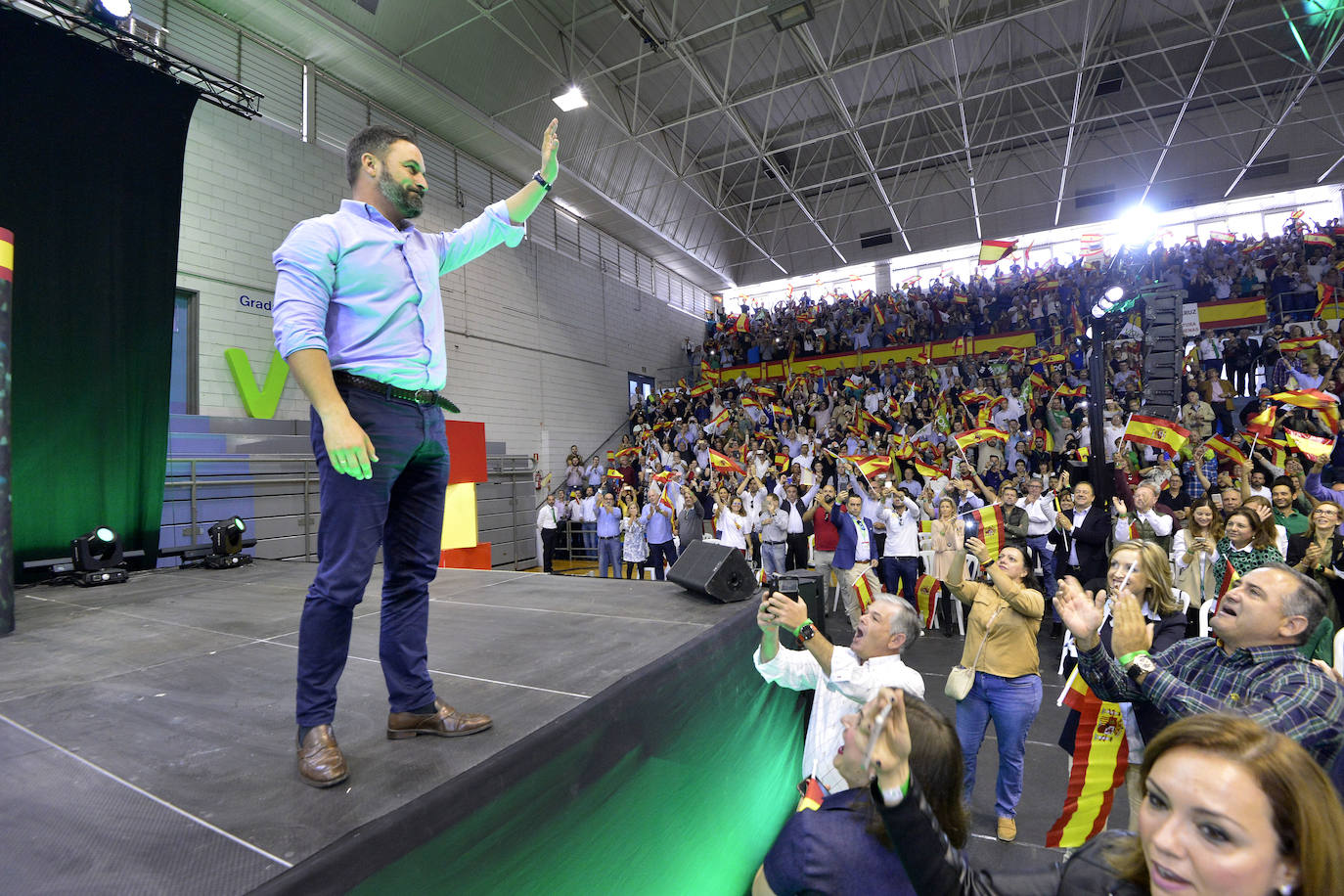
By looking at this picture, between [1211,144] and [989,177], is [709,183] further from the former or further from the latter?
[1211,144]

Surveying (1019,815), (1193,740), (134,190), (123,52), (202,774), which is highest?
(123,52)

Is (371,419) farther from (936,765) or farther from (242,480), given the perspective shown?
(242,480)

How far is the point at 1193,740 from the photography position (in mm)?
994

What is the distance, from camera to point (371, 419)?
1493 mm

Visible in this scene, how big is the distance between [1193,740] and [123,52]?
8.58 meters

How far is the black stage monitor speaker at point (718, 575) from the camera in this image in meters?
3.08

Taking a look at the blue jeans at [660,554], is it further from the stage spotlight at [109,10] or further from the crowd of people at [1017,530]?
the stage spotlight at [109,10]

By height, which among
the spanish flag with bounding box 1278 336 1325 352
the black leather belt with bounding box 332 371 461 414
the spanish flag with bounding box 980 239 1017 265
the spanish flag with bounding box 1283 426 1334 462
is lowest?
the spanish flag with bounding box 1283 426 1334 462

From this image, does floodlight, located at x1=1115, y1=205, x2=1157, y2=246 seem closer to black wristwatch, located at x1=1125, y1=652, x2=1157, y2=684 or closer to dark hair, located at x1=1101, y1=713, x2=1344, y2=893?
black wristwatch, located at x1=1125, y1=652, x2=1157, y2=684

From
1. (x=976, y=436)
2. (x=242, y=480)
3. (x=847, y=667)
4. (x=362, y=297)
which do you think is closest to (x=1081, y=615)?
(x=847, y=667)

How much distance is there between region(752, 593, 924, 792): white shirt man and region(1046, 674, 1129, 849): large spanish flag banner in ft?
3.83

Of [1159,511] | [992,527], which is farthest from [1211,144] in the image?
[992,527]

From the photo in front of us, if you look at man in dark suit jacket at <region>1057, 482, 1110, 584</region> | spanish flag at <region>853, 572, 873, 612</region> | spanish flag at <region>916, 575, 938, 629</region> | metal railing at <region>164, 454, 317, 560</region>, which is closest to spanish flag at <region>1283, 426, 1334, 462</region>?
man in dark suit jacket at <region>1057, 482, 1110, 584</region>

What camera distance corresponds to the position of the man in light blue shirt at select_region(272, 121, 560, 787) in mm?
1380
